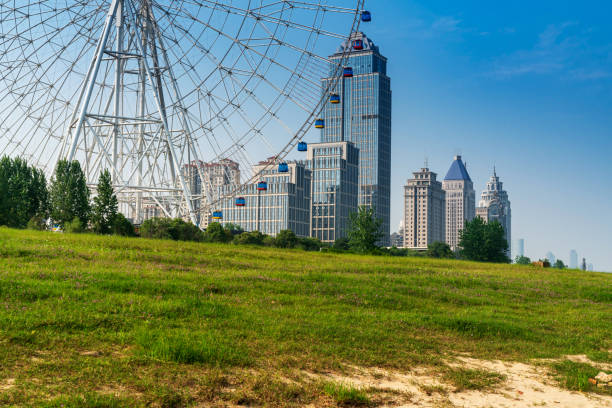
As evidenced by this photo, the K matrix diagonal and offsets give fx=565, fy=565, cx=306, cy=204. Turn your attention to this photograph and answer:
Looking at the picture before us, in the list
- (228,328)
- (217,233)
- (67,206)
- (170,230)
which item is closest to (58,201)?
(67,206)

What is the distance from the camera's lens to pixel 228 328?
1310 centimetres

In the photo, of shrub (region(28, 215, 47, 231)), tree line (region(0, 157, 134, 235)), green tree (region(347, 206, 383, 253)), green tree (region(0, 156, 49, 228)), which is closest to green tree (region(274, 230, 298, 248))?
green tree (region(347, 206, 383, 253))

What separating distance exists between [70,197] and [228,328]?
40693mm

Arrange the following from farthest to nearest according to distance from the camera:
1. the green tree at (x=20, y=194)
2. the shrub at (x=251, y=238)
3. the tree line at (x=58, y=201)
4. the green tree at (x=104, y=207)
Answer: the shrub at (x=251, y=238)
the green tree at (x=20, y=194)
the tree line at (x=58, y=201)
the green tree at (x=104, y=207)

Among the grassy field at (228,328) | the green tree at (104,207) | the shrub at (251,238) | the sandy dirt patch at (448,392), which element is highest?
the green tree at (104,207)

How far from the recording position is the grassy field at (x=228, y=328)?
9539mm

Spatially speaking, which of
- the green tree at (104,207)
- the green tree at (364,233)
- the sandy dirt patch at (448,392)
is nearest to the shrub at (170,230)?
the green tree at (104,207)

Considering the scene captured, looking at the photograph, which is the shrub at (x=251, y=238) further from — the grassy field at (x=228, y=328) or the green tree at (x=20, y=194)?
the grassy field at (x=228, y=328)

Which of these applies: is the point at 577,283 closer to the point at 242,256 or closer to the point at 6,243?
the point at 242,256

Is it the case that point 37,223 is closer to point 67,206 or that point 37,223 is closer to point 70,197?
point 67,206

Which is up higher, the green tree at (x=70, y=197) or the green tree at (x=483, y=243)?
the green tree at (x=70, y=197)

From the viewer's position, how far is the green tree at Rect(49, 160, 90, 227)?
158 ft

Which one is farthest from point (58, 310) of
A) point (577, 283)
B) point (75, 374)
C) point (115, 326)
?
point (577, 283)

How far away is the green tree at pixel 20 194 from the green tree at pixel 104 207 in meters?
5.70
